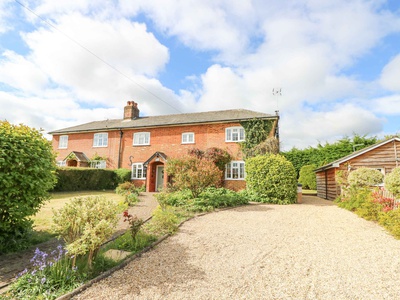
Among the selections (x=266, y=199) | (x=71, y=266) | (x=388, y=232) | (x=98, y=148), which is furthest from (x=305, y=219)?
(x=98, y=148)

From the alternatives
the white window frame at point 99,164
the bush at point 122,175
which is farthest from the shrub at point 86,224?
the white window frame at point 99,164

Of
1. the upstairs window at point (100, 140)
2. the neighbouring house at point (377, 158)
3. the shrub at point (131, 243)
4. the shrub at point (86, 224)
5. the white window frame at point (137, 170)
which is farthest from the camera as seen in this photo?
the upstairs window at point (100, 140)

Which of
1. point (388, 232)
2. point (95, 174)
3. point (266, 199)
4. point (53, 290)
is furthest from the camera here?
point (95, 174)

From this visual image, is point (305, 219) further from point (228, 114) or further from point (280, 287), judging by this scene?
point (228, 114)

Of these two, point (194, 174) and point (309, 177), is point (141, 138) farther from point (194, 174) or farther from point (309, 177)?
point (309, 177)

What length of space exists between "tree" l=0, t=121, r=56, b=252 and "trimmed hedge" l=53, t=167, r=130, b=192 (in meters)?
13.8

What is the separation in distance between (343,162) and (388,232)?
8.06 metres

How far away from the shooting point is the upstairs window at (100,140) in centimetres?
2369

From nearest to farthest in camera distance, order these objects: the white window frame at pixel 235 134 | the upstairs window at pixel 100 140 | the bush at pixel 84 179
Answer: the bush at pixel 84 179 < the white window frame at pixel 235 134 < the upstairs window at pixel 100 140

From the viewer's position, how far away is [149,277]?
4.06 metres

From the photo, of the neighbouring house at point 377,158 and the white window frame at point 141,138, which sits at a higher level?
the white window frame at point 141,138

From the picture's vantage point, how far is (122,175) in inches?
834

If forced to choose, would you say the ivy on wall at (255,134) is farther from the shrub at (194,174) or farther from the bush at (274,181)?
the shrub at (194,174)

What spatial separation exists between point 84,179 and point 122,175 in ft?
10.4
